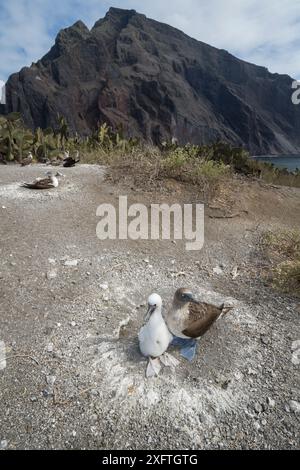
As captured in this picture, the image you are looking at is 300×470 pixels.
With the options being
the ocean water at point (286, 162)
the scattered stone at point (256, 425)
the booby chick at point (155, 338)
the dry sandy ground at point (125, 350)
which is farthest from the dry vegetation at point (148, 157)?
the scattered stone at point (256, 425)

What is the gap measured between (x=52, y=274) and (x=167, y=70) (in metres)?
91.4

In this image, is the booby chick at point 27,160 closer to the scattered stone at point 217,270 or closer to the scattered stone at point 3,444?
the scattered stone at point 217,270

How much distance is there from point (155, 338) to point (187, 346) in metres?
0.32

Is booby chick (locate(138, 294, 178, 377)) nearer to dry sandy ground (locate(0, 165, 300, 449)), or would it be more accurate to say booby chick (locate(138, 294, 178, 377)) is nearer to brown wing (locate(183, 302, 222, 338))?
dry sandy ground (locate(0, 165, 300, 449))

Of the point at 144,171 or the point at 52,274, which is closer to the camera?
the point at 52,274

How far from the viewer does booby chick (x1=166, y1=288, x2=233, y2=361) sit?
7.63ft

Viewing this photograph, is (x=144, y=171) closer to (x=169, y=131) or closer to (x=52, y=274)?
(x=52, y=274)

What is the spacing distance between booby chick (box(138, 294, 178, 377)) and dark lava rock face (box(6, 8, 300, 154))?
3180 cm

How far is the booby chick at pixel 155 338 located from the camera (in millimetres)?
2182

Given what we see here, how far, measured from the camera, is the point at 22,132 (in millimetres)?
7809

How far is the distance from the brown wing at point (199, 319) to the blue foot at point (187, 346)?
0.07 m

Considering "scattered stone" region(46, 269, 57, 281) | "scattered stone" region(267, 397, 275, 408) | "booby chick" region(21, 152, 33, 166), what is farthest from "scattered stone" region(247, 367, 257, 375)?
"booby chick" region(21, 152, 33, 166)

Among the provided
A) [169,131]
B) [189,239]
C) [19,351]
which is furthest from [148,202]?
[169,131]

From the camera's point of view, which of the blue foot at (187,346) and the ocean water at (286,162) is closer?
the blue foot at (187,346)
